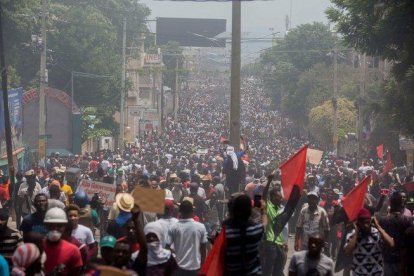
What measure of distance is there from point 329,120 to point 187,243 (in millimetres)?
47403

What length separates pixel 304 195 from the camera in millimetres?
20719

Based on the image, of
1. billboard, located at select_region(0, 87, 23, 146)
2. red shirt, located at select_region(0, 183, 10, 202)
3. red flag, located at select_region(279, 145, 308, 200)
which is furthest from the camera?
billboard, located at select_region(0, 87, 23, 146)

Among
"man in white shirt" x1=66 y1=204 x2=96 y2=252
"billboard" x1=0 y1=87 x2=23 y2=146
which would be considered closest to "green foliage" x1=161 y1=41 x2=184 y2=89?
"billboard" x1=0 y1=87 x2=23 y2=146

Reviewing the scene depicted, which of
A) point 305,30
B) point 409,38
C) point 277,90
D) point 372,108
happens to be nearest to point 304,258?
point 409,38

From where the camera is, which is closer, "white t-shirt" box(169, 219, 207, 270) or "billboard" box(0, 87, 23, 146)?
"white t-shirt" box(169, 219, 207, 270)

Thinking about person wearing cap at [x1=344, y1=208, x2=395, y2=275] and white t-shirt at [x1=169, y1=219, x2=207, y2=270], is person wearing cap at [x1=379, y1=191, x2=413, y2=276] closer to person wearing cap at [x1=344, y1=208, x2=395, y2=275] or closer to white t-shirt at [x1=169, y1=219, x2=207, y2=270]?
person wearing cap at [x1=344, y1=208, x2=395, y2=275]

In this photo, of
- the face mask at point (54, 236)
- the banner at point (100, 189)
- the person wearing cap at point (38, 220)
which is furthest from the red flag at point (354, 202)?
the banner at point (100, 189)

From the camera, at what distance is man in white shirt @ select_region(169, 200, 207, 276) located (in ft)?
36.2

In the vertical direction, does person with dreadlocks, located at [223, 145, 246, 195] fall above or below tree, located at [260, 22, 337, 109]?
below

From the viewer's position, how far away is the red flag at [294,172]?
11.8 metres

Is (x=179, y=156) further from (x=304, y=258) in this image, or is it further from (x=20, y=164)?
(x=304, y=258)

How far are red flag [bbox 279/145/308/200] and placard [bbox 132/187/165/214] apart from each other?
5.47ft

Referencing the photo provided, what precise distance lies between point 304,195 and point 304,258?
1183 cm

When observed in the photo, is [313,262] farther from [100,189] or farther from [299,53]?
[299,53]
